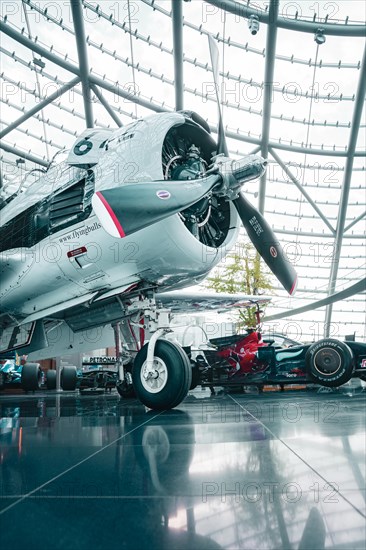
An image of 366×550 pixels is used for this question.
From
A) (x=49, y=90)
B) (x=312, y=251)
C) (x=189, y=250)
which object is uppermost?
(x=49, y=90)

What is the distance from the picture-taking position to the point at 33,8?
17219 mm

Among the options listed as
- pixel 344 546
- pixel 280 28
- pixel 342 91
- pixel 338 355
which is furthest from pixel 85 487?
pixel 342 91

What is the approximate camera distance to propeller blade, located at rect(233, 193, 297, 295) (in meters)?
5.91

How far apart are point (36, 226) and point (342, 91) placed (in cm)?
2189

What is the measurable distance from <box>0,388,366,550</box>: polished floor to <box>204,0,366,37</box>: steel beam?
19.2 metres

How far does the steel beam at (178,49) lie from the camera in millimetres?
17812

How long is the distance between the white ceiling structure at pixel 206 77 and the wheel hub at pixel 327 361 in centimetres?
618

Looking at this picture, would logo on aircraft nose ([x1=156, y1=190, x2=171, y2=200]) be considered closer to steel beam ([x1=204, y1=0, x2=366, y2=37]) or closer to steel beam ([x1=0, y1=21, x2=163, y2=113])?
steel beam ([x1=0, y1=21, x2=163, y2=113])

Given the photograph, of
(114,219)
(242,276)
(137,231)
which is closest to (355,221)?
(242,276)

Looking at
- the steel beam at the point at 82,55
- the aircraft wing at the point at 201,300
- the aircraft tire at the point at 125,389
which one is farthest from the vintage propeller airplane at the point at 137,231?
the steel beam at the point at 82,55

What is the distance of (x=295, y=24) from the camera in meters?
19.3

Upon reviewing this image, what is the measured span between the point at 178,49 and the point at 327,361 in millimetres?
16157

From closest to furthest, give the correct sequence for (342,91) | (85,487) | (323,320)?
(85,487) < (342,91) < (323,320)

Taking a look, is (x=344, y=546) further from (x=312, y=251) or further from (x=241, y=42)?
(x=312, y=251)
